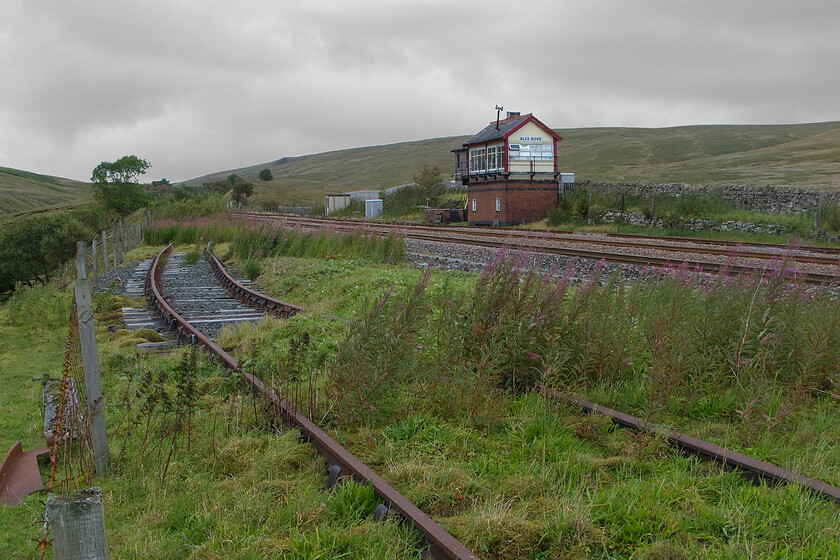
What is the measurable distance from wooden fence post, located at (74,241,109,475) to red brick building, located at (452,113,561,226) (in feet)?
99.4

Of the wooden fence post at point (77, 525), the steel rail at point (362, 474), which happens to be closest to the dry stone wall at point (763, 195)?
the steel rail at point (362, 474)

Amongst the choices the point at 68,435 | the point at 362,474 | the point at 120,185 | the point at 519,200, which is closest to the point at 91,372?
the point at 68,435

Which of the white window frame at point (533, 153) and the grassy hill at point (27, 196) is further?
the grassy hill at point (27, 196)

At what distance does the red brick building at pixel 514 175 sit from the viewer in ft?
111

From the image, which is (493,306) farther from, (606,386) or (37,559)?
(37,559)

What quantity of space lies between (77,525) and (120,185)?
85527 mm

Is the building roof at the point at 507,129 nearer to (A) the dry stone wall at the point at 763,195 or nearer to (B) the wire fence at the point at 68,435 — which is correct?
(A) the dry stone wall at the point at 763,195

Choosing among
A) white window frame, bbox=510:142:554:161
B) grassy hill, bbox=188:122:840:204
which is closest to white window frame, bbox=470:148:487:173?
white window frame, bbox=510:142:554:161

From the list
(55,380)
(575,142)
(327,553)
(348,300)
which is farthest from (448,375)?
(575,142)

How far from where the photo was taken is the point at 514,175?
3484 centimetres

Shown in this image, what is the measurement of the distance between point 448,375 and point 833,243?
63.5ft

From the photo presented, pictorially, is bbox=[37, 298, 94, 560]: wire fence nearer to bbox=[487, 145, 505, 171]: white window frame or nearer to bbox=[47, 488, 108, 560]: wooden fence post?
bbox=[47, 488, 108, 560]: wooden fence post

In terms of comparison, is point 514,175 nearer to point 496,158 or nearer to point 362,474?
point 496,158

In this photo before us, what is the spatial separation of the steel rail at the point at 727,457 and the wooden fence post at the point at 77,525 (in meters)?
3.40
